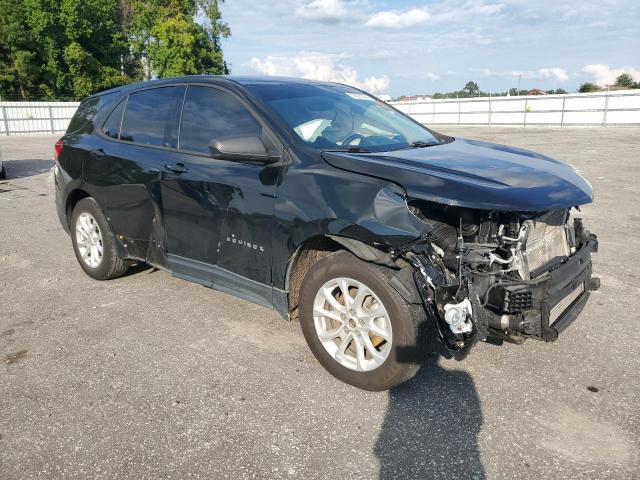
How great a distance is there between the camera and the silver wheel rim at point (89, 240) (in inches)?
191

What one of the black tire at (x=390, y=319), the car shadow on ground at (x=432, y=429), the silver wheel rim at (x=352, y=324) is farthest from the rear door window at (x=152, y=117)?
the car shadow on ground at (x=432, y=429)

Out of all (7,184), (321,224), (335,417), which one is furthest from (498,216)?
(7,184)

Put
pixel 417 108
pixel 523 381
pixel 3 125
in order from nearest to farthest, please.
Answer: pixel 523 381 < pixel 3 125 < pixel 417 108

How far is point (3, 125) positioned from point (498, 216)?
34.3 m

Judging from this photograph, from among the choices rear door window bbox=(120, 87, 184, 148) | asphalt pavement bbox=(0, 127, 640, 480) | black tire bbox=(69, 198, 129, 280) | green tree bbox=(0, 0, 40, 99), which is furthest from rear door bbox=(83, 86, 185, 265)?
green tree bbox=(0, 0, 40, 99)

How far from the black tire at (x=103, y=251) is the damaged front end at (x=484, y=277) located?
2934 millimetres

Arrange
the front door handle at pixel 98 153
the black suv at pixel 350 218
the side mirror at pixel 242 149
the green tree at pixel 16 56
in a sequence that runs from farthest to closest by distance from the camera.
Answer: the green tree at pixel 16 56
the front door handle at pixel 98 153
the side mirror at pixel 242 149
the black suv at pixel 350 218

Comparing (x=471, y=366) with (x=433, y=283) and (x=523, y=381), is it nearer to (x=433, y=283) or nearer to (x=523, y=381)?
(x=523, y=381)

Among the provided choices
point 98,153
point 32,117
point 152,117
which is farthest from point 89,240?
point 32,117

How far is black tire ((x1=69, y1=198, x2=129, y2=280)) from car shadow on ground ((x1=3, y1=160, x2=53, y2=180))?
9380mm

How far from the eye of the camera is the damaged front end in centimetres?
277

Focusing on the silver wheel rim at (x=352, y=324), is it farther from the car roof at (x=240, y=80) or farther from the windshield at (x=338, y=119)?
the car roof at (x=240, y=80)

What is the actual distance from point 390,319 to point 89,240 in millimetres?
3302

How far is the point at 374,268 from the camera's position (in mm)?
2904
